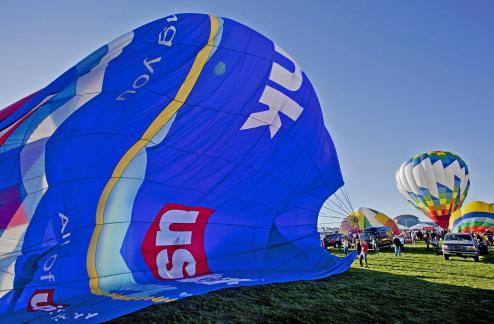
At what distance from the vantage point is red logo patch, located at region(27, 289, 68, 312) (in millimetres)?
3984

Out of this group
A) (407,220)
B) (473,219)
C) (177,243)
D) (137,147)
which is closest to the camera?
(137,147)

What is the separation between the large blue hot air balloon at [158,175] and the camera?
173 inches

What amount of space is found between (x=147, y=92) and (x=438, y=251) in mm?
19807

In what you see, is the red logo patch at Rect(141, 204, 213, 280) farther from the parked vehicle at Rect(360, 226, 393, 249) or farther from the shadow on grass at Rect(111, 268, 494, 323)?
the parked vehicle at Rect(360, 226, 393, 249)

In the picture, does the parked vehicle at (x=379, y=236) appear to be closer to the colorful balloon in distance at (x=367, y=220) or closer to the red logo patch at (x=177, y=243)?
the colorful balloon in distance at (x=367, y=220)

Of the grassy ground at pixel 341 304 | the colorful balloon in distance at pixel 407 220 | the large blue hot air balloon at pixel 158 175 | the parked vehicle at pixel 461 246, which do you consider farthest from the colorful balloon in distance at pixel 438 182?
the colorful balloon in distance at pixel 407 220

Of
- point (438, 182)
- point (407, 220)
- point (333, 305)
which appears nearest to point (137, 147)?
point (333, 305)

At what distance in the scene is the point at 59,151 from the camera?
4492 mm

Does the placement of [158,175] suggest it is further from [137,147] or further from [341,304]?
[341,304]

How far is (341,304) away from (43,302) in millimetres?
5010

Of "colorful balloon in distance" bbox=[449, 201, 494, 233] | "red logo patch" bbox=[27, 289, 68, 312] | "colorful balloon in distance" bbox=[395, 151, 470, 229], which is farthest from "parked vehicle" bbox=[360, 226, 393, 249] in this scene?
"red logo patch" bbox=[27, 289, 68, 312]

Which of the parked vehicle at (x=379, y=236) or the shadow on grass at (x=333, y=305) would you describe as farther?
the parked vehicle at (x=379, y=236)

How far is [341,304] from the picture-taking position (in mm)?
6480

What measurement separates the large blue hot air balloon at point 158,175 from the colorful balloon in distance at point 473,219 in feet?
87.8
